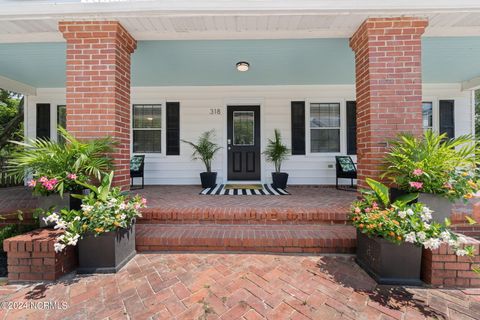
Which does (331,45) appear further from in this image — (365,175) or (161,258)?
(161,258)

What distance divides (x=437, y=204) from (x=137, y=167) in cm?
510

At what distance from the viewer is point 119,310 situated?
4.98 feet

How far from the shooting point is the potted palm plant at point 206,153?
4805 mm

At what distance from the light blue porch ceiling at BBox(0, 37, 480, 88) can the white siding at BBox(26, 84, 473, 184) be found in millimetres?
271

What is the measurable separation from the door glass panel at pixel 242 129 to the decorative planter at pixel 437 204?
3.63 meters

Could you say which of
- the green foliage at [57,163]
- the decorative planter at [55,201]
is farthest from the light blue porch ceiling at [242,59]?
the decorative planter at [55,201]

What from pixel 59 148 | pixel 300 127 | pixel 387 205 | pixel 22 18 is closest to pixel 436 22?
pixel 387 205

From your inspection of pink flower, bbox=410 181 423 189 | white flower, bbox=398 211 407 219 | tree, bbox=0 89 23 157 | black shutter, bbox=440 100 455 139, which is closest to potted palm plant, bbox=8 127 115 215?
white flower, bbox=398 211 407 219

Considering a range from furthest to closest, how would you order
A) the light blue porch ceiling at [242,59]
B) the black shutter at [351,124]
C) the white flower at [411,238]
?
the black shutter at [351,124] → the light blue porch ceiling at [242,59] → the white flower at [411,238]

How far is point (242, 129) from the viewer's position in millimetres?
5332

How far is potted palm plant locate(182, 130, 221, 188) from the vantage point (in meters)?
4.80

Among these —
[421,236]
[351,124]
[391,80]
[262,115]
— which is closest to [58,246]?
[421,236]

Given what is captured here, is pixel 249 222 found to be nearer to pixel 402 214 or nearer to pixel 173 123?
pixel 402 214

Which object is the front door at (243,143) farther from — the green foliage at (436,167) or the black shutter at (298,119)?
the green foliage at (436,167)
